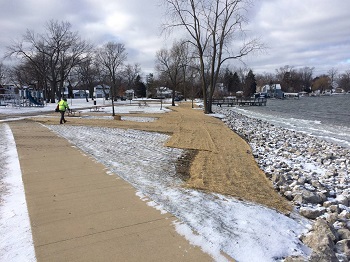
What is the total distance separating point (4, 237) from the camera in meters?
3.89

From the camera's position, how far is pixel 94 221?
4.31 m

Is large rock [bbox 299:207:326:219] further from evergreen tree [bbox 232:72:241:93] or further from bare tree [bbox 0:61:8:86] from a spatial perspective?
evergreen tree [bbox 232:72:241:93]

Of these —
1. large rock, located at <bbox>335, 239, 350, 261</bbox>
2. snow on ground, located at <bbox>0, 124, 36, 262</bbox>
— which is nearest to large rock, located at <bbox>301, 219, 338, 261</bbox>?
large rock, located at <bbox>335, 239, 350, 261</bbox>

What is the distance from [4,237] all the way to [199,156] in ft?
21.9

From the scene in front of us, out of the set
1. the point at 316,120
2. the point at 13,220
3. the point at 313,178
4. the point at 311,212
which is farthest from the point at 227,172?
the point at 316,120

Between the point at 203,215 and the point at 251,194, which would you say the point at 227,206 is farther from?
the point at 251,194

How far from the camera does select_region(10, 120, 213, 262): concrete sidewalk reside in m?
3.47

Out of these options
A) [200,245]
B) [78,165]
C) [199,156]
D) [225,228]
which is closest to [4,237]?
[200,245]

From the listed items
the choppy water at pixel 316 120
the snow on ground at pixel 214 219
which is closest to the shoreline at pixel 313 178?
the snow on ground at pixel 214 219

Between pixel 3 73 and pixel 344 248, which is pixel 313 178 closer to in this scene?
pixel 344 248

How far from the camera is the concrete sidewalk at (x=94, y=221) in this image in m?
3.47

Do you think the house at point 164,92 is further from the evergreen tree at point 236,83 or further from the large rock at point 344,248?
the large rock at point 344,248

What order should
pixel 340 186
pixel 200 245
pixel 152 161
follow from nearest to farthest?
pixel 200 245 < pixel 340 186 < pixel 152 161

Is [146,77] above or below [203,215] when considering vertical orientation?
above
